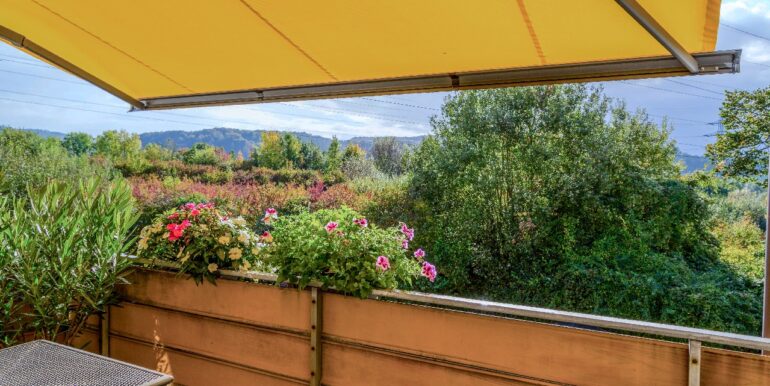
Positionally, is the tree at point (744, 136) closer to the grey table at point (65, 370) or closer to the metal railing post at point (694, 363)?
the metal railing post at point (694, 363)

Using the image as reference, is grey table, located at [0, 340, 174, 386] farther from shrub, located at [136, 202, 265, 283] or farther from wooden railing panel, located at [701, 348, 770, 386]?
wooden railing panel, located at [701, 348, 770, 386]

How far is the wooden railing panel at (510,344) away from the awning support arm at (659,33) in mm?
1179

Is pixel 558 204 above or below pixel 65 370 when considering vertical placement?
above

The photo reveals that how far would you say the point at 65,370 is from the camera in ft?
6.54

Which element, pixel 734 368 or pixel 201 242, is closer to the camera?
pixel 734 368

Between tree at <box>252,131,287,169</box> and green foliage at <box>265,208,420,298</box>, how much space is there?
9.51 m

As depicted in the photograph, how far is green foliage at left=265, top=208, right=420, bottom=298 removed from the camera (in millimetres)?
2637

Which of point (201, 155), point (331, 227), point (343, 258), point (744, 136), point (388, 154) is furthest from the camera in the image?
point (201, 155)

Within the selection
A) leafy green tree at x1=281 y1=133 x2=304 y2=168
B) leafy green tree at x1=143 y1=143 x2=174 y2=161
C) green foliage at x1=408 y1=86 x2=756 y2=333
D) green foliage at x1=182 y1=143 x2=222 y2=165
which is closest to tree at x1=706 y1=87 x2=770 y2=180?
green foliage at x1=408 y1=86 x2=756 y2=333

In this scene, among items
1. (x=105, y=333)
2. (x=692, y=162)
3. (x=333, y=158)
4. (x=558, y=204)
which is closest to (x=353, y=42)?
(x=105, y=333)

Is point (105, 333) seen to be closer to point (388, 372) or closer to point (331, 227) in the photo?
point (331, 227)

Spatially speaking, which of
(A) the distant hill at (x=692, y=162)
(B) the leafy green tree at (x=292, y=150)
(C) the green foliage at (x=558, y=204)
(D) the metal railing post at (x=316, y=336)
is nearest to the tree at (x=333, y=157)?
(B) the leafy green tree at (x=292, y=150)

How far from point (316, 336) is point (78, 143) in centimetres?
1419

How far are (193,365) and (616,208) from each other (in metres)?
7.80
